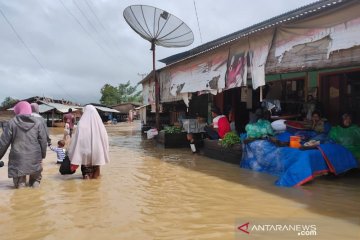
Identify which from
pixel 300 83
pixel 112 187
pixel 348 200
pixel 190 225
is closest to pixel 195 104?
pixel 300 83

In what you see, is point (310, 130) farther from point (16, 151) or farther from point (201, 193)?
point (16, 151)

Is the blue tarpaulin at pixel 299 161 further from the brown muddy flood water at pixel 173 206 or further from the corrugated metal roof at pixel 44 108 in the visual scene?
the corrugated metal roof at pixel 44 108

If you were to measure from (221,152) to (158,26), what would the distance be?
5.54 metres

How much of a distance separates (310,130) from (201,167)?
2853 mm

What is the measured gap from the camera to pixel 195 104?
15.8 meters

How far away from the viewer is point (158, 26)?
495 inches

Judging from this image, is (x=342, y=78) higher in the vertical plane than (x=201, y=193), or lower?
higher

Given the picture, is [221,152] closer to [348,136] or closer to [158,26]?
[348,136]

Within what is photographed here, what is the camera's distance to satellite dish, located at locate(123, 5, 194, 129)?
37.7ft

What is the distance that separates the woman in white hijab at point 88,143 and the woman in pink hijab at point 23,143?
27.6 inches

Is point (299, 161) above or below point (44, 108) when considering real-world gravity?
below

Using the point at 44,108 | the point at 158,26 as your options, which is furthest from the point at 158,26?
the point at 44,108

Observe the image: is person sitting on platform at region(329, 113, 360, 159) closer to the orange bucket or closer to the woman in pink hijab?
the orange bucket

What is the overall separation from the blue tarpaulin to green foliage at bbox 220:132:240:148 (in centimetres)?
129
